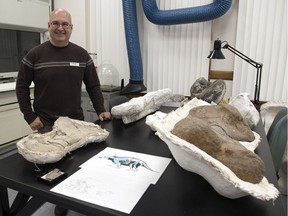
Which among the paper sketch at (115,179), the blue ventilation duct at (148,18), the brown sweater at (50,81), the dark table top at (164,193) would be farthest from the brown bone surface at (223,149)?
the blue ventilation duct at (148,18)

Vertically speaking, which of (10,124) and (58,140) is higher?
(58,140)

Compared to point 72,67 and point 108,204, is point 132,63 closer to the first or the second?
point 72,67

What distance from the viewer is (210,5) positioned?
2480 millimetres

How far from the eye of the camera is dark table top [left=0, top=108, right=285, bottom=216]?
2.43 feet

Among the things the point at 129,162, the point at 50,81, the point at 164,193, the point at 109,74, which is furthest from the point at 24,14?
the point at 164,193

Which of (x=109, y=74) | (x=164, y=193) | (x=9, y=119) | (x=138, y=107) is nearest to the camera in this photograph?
(x=164, y=193)

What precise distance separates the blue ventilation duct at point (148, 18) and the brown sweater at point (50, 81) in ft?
3.47

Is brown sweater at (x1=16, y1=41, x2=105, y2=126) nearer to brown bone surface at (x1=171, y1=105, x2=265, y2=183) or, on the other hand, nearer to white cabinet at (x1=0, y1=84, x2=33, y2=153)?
white cabinet at (x1=0, y1=84, x2=33, y2=153)

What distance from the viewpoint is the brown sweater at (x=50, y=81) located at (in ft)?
5.76

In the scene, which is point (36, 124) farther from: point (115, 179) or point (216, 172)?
point (216, 172)

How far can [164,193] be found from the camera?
2.71 ft

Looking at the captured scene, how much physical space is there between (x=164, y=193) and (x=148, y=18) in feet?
7.83

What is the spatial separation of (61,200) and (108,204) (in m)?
0.16

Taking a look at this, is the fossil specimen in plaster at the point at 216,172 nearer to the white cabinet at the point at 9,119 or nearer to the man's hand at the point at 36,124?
the man's hand at the point at 36,124
